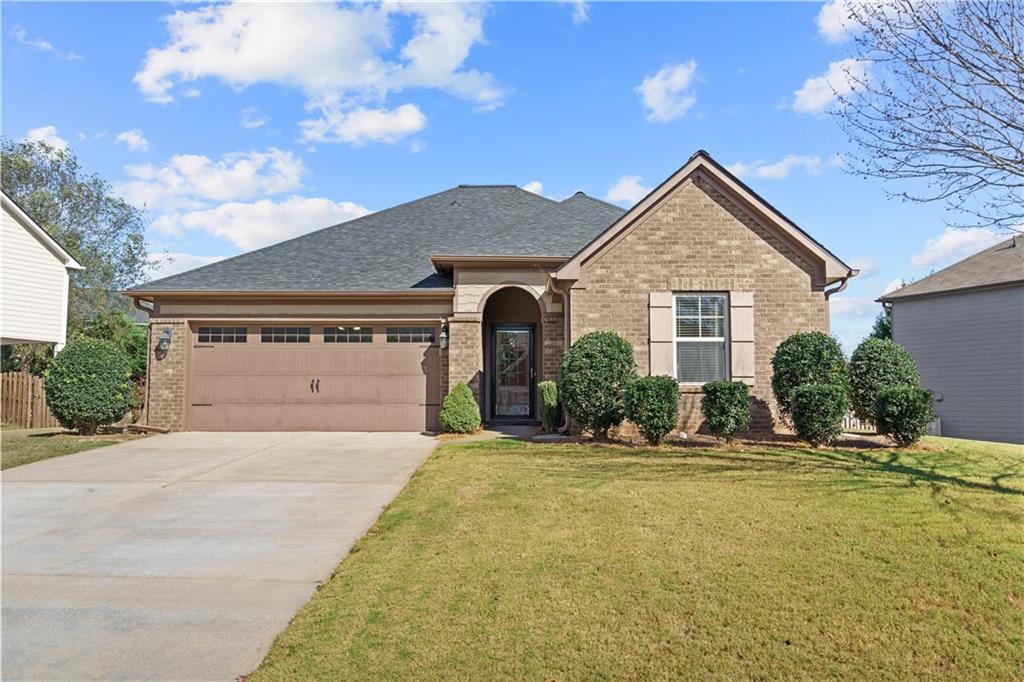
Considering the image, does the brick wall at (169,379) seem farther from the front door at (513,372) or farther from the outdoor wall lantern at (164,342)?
the front door at (513,372)

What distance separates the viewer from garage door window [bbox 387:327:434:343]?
570 inches

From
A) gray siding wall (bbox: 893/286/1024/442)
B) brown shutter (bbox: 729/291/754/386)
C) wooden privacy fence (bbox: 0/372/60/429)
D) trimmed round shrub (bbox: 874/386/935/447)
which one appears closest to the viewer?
trimmed round shrub (bbox: 874/386/935/447)

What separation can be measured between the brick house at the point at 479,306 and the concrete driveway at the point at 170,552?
146 inches

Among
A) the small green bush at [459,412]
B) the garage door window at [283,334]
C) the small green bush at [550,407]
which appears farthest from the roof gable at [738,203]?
the garage door window at [283,334]

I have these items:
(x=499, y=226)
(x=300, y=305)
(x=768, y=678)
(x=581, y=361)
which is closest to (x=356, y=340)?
(x=300, y=305)

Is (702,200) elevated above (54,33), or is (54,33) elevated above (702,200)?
(54,33)

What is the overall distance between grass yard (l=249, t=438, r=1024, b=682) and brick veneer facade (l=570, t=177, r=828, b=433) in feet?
16.8

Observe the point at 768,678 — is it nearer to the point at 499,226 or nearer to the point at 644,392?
the point at 644,392

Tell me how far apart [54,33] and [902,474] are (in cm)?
1619

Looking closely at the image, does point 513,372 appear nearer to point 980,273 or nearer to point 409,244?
point 409,244

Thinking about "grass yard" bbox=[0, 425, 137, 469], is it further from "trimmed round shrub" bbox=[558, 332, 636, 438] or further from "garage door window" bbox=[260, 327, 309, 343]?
"trimmed round shrub" bbox=[558, 332, 636, 438]

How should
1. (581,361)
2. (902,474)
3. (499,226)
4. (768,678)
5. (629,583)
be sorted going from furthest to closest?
(499,226), (581,361), (902,474), (629,583), (768,678)

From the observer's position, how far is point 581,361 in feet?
37.1

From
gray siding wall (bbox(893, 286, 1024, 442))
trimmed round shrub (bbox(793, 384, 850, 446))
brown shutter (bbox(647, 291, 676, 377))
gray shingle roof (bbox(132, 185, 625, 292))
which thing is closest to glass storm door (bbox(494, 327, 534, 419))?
gray shingle roof (bbox(132, 185, 625, 292))
